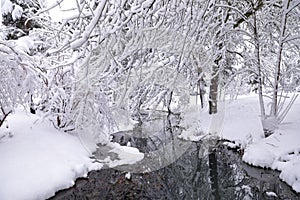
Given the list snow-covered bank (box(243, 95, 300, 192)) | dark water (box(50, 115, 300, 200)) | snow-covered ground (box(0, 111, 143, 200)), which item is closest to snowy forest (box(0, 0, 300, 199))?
snow-covered bank (box(243, 95, 300, 192))

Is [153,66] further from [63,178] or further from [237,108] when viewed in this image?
[237,108]

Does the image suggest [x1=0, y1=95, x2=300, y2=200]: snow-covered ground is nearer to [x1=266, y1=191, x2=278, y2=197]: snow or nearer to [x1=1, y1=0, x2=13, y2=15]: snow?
[x1=266, y1=191, x2=278, y2=197]: snow

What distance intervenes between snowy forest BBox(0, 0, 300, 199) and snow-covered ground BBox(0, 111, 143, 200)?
0.33 metres

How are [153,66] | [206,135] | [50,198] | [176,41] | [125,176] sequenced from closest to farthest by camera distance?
[176,41] < [153,66] < [50,198] < [125,176] < [206,135]

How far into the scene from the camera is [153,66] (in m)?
3.54

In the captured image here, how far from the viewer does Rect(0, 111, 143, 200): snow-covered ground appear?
5680 mm

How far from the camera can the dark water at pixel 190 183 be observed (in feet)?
19.9

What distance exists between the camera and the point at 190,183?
6.78m

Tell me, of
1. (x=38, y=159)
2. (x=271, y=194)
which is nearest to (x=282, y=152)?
(x=271, y=194)

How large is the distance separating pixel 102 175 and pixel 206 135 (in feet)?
14.4

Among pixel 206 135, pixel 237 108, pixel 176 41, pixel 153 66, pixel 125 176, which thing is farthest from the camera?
pixel 237 108

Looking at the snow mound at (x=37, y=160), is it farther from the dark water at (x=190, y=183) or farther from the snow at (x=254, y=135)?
the snow at (x=254, y=135)

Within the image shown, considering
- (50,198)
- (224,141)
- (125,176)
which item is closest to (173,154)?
(224,141)

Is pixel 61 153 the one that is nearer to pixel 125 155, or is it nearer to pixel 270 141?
pixel 125 155
